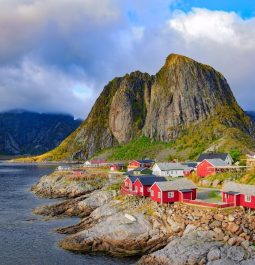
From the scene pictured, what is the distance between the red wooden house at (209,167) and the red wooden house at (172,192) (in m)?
26.1

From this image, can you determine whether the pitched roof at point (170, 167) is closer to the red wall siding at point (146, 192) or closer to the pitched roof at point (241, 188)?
the red wall siding at point (146, 192)

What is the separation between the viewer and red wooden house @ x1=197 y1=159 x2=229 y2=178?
92188 millimetres

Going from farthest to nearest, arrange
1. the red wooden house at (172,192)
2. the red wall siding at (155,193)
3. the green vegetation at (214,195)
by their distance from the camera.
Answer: the green vegetation at (214,195) < the red wall siding at (155,193) < the red wooden house at (172,192)

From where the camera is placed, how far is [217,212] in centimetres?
5678

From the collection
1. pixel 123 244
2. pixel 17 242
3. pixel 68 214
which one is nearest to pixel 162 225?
pixel 123 244

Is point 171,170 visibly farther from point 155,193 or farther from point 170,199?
point 170,199

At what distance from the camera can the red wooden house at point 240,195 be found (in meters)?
58.1

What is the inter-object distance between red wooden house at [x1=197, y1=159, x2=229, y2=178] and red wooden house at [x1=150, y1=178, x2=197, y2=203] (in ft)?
85.7

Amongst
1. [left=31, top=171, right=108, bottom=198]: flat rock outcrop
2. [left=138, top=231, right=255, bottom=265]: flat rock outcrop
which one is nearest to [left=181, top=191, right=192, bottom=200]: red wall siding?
[left=138, top=231, right=255, bottom=265]: flat rock outcrop

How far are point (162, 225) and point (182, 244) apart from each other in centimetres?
809

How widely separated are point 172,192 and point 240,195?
10.5 m

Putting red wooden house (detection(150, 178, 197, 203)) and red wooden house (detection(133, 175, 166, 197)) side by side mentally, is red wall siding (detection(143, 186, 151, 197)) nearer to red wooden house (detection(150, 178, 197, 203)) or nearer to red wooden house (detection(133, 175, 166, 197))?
red wooden house (detection(133, 175, 166, 197))

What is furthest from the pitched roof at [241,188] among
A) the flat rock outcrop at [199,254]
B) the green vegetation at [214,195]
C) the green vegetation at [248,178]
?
the green vegetation at [248,178]

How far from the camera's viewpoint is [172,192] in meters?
65.0
